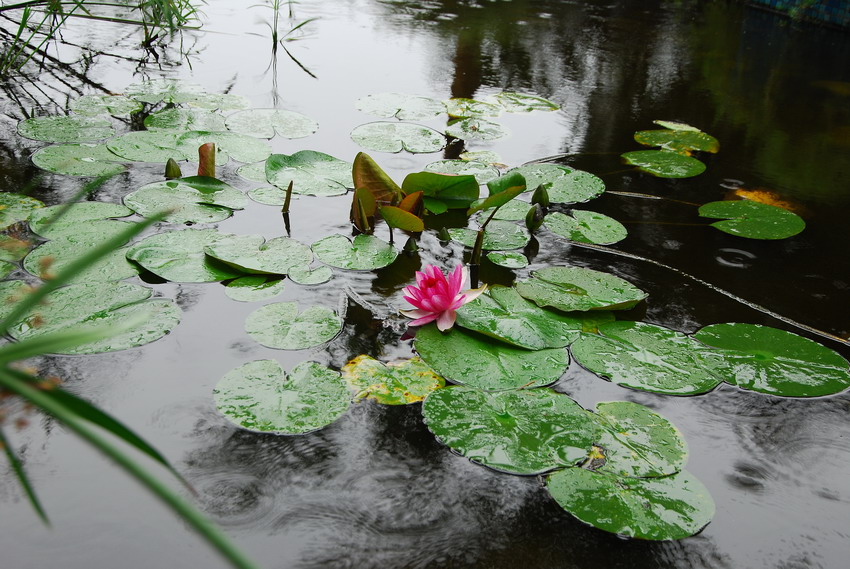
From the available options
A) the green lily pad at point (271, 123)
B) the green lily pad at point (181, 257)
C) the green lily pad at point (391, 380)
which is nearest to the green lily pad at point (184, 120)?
the green lily pad at point (271, 123)

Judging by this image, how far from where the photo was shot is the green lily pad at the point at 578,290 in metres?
1.74

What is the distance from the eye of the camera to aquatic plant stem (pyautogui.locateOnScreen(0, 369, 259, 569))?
0.35 metres

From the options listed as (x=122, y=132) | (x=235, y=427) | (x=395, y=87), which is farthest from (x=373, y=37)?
(x=235, y=427)

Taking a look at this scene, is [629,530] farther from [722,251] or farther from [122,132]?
[122,132]

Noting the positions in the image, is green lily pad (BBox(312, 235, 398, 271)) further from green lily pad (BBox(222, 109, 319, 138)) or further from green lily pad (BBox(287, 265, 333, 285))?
green lily pad (BBox(222, 109, 319, 138))

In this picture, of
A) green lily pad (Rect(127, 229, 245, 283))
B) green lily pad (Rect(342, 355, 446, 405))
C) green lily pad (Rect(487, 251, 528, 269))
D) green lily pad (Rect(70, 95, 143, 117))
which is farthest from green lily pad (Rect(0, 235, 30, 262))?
green lily pad (Rect(487, 251, 528, 269))

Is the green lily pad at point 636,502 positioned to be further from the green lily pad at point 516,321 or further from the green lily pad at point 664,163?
the green lily pad at point 664,163

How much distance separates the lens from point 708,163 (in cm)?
282

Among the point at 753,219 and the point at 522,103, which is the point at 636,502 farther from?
the point at 522,103

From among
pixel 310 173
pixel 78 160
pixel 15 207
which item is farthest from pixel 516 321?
pixel 78 160

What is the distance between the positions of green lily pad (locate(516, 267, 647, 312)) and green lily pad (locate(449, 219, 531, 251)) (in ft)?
0.70

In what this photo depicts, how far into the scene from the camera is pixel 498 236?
6.99 ft

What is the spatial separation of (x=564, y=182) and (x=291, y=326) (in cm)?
131

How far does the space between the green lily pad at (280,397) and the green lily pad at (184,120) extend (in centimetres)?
158
